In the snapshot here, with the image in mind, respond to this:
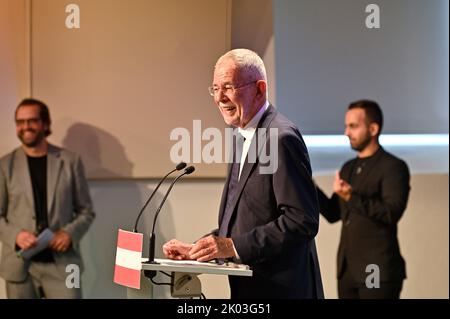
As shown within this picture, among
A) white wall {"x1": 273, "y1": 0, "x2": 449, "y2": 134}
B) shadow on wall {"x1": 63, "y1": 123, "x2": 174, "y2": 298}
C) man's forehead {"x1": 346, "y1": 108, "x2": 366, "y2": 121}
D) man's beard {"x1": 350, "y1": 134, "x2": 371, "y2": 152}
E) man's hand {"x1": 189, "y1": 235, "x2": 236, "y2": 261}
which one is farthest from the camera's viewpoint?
white wall {"x1": 273, "y1": 0, "x2": 449, "y2": 134}

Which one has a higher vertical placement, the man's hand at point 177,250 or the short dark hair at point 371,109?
the short dark hair at point 371,109

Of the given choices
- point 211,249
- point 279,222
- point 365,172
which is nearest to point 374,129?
point 365,172

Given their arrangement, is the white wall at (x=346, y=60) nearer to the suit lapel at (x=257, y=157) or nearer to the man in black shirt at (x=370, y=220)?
the man in black shirt at (x=370, y=220)

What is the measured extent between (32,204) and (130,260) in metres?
2.29

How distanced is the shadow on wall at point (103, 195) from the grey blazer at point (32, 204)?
0.25 feet

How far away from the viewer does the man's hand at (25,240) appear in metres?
4.95

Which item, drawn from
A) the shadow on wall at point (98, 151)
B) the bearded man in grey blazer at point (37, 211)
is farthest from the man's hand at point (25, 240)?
the shadow on wall at point (98, 151)

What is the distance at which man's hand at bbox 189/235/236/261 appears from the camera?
2.86 meters

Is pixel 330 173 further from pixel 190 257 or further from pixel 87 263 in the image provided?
A: pixel 190 257

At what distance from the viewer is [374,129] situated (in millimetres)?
5410

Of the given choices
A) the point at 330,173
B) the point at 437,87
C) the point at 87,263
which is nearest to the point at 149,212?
the point at 87,263

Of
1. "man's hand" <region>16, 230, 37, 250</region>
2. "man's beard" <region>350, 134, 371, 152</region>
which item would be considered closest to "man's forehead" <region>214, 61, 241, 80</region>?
"man's hand" <region>16, 230, 37, 250</region>

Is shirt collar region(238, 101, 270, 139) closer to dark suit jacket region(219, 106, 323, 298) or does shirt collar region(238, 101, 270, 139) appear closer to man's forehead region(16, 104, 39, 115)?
dark suit jacket region(219, 106, 323, 298)

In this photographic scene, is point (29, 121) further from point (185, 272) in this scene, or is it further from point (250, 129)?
point (185, 272)
